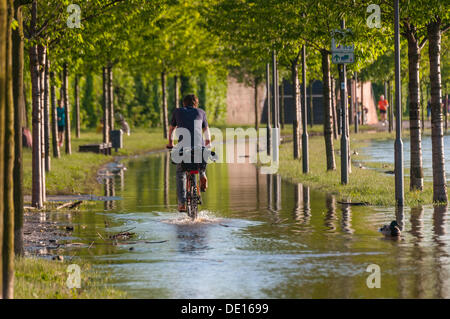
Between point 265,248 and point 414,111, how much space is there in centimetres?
765

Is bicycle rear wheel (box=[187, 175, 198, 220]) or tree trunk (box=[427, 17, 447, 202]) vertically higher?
tree trunk (box=[427, 17, 447, 202])

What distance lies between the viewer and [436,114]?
19219mm

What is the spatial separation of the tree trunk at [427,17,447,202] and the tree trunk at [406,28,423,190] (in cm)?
62

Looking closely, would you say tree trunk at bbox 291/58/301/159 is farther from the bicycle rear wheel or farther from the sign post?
the bicycle rear wheel

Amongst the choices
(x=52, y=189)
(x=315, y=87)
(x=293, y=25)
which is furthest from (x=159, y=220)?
(x=315, y=87)

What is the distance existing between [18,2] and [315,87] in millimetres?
71245

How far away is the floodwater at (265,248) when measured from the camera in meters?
10.3

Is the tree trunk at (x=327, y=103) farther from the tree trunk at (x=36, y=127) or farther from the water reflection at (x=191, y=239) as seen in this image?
the water reflection at (x=191, y=239)

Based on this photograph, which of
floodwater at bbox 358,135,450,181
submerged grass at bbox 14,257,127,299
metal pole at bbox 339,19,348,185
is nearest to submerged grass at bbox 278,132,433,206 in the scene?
metal pole at bbox 339,19,348,185

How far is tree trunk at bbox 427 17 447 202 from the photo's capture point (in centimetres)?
1908

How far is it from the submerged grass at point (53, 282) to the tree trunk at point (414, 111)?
965 centimetres

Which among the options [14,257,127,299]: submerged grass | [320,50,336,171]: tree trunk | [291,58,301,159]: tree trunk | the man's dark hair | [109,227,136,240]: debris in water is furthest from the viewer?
[291,58,301,159]: tree trunk

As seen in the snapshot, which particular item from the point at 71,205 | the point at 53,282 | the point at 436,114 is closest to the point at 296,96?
the point at 436,114
